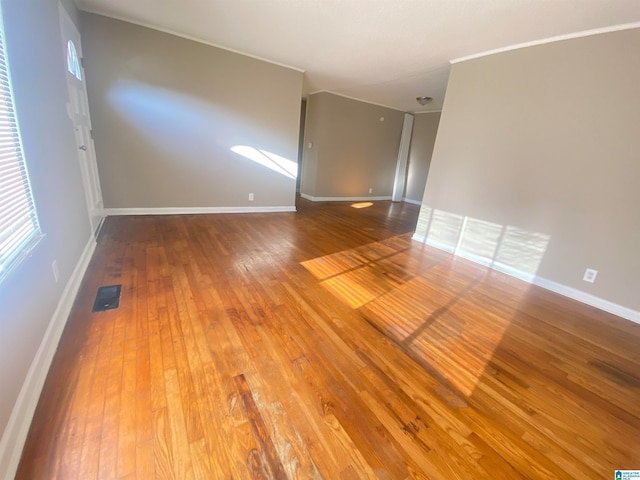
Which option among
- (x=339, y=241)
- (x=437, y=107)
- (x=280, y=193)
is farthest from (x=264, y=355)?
(x=437, y=107)

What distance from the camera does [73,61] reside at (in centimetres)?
286

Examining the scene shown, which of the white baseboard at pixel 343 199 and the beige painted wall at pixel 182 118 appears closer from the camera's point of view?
the beige painted wall at pixel 182 118

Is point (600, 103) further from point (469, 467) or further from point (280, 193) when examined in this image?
point (280, 193)

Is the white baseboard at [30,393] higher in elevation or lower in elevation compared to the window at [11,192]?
lower

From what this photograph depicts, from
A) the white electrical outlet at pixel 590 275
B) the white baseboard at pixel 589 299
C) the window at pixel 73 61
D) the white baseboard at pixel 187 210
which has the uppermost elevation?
the window at pixel 73 61

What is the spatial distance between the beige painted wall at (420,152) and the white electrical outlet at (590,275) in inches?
185

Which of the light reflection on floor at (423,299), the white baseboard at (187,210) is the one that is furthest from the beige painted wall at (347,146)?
the light reflection on floor at (423,299)

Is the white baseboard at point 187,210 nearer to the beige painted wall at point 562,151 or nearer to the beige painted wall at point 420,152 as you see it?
the beige painted wall at point 562,151

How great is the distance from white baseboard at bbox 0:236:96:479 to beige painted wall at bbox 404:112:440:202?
7174 millimetres

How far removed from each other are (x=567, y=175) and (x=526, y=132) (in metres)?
0.63

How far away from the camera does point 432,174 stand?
399 centimetres

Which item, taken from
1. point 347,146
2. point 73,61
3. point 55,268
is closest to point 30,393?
point 55,268

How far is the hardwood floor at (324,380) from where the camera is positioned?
1104 millimetres

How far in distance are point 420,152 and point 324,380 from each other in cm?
732
